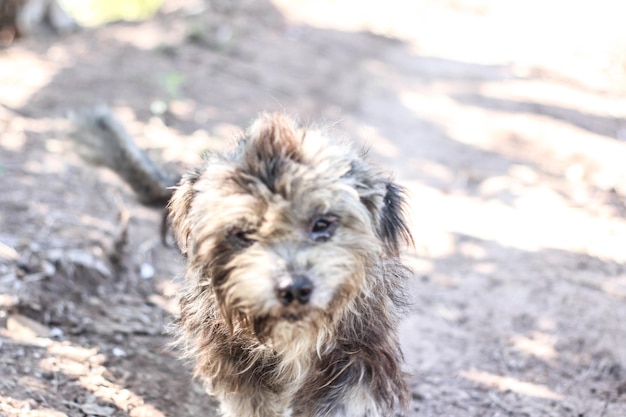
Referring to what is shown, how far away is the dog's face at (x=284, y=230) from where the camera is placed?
301cm

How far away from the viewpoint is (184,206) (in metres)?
3.47

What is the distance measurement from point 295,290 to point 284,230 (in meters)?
0.28

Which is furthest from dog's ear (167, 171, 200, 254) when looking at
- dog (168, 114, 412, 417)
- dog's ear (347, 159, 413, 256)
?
dog's ear (347, 159, 413, 256)

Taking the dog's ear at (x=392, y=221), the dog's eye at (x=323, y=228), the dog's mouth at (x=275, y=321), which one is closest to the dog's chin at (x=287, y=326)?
the dog's mouth at (x=275, y=321)

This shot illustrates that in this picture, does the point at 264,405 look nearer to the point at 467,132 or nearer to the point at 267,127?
the point at 267,127

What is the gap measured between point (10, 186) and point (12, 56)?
12.8 feet

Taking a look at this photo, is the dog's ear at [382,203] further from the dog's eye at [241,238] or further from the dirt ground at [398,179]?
the dirt ground at [398,179]

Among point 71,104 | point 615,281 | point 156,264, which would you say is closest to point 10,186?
point 156,264

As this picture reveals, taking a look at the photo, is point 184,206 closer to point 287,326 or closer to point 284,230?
point 284,230

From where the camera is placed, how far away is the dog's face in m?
3.01

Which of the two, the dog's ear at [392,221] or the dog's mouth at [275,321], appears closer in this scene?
the dog's mouth at [275,321]

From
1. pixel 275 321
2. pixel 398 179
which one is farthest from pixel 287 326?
pixel 398 179

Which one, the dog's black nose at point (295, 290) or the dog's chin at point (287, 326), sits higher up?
the dog's black nose at point (295, 290)

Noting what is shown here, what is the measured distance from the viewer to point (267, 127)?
3.28m
